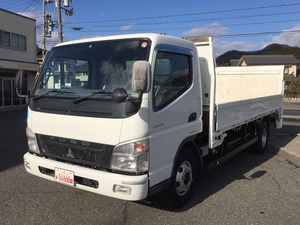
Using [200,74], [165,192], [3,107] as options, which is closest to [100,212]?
[165,192]

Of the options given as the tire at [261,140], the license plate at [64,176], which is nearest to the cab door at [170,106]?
the license plate at [64,176]

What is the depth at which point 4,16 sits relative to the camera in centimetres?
1808

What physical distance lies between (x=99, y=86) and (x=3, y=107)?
1726cm

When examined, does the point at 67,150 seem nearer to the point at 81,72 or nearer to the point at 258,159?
the point at 81,72

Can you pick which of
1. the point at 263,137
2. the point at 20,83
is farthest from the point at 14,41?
the point at 263,137

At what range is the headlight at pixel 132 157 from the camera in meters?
2.81

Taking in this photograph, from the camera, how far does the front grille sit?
2.94m

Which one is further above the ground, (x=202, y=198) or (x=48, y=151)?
(x=48, y=151)

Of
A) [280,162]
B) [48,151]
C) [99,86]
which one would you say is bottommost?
[280,162]

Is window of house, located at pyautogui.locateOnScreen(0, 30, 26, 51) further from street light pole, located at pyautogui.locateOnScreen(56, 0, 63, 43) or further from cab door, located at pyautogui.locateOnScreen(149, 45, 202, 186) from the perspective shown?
cab door, located at pyautogui.locateOnScreen(149, 45, 202, 186)

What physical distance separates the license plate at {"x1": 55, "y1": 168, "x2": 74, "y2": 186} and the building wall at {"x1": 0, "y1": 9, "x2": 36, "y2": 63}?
17741mm

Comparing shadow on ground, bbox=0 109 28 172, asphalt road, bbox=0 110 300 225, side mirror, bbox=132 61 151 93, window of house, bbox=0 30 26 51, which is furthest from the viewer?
window of house, bbox=0 30 26 51

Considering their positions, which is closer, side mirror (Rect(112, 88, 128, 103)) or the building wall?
side mirror (Rect(112, 88, 128, 103))

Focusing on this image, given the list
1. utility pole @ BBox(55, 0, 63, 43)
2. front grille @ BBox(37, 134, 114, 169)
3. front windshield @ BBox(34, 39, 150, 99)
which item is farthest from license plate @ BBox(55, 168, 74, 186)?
utility pole @ BBox(55, 0, 63, 43)
